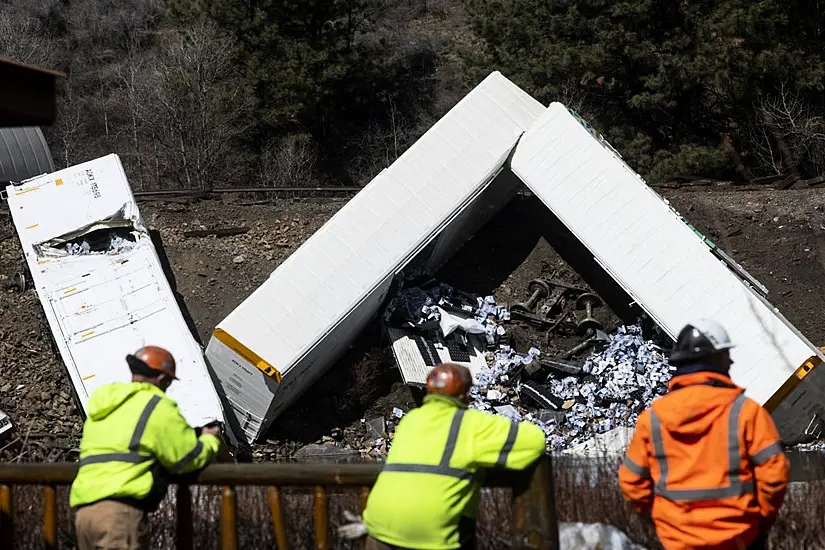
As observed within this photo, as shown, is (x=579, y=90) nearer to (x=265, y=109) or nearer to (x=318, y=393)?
(x=265, y=109)

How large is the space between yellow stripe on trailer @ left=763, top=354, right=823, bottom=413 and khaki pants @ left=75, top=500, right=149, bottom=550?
10.1 meters

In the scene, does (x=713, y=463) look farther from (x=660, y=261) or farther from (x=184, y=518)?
(x=660, y=261)

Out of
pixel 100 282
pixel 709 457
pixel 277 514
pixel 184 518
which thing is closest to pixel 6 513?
pixel 184 518

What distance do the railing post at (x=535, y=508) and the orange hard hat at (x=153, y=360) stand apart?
178 cm

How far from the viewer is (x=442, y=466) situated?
3.91m

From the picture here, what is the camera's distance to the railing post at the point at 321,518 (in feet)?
14.1

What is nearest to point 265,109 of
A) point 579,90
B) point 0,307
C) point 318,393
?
point 579,90

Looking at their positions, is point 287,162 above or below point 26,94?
below

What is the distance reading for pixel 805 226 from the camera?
58.5ft

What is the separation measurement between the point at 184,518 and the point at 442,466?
1.45 m

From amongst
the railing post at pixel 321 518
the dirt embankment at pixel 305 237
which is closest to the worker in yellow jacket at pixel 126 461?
the railing post at pixel 321 518

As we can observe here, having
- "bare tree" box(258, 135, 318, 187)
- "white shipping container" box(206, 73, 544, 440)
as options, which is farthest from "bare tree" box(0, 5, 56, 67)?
"white shipping container" box(206, 73, 544, 440)

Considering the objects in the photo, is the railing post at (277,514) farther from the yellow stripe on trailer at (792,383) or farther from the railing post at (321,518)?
the yellow stripe on trailer at (792,383)

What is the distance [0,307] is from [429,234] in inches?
318
